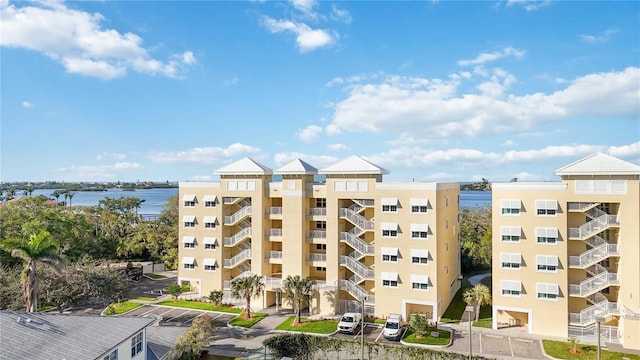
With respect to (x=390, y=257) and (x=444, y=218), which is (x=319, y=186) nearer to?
(x=390, y=257)

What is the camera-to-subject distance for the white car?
29.9m

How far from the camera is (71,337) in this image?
19.2 meters

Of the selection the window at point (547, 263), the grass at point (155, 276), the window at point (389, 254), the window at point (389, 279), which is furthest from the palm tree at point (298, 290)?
the grass at point (155, 276)

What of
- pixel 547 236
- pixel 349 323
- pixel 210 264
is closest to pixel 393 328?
pixel 349 323

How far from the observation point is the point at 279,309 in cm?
3788

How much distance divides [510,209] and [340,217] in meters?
14.6

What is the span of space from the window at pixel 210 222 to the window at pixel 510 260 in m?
27.6

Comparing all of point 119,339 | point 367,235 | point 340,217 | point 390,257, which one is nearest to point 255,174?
point 340,217

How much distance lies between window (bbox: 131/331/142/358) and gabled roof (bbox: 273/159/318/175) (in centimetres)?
2010

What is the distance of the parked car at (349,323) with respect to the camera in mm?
31206

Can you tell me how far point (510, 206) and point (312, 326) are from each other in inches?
749

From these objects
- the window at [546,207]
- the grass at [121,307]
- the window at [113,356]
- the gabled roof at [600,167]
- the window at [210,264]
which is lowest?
the grass at [121,307]

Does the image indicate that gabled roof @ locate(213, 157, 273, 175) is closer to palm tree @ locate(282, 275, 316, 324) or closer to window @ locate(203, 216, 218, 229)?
window @ locate(203, 216, 218, 229)

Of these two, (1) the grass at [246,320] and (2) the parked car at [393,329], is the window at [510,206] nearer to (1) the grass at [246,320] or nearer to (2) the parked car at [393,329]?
(2) the parked car at [393,329]
